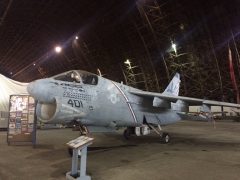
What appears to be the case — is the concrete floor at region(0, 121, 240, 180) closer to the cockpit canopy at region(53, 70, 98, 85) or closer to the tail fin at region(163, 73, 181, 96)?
the cockpit canopy at region(53, 70, 98, 85)

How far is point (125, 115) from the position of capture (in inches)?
429

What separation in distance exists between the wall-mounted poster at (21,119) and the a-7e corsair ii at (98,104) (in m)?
3.26

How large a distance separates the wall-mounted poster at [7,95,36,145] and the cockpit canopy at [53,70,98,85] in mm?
3419

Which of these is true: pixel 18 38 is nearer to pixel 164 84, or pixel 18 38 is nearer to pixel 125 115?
pixel 164 84

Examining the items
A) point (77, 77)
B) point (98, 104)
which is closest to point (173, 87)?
point (98, 104)

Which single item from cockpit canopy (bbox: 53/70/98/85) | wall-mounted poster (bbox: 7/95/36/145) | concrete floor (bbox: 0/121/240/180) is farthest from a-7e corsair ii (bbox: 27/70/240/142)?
wall-mounted poster (bbox: 7/95/36/145)

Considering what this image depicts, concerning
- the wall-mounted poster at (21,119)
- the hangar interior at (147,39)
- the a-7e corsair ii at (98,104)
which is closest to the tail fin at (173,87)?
the a-7e corsair ii at (98,104)

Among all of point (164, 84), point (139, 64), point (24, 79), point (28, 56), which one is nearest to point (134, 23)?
point (139, 64)

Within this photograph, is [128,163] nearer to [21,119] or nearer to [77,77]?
[77,77]

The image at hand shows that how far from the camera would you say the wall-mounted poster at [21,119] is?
37.0 ft

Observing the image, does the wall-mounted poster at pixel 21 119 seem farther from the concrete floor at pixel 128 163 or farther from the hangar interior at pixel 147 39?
the hangar interior at pixel 147 39

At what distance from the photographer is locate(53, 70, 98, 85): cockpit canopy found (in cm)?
870

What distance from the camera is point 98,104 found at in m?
9.48

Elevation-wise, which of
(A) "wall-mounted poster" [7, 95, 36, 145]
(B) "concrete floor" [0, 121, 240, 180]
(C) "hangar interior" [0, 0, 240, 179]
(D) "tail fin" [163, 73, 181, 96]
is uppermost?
(C) "hangar interior" [0, 0, 240, 179]
